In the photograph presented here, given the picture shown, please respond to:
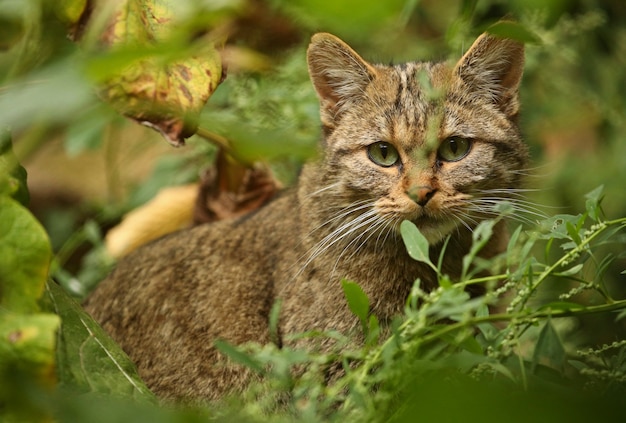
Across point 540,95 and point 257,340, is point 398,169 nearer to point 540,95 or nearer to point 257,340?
point 257,340

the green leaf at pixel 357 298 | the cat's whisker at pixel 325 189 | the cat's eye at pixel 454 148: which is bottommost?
the cat's whisker at pixel 325 189

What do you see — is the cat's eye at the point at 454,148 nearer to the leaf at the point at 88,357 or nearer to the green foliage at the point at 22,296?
the leaf at the point at 88,357

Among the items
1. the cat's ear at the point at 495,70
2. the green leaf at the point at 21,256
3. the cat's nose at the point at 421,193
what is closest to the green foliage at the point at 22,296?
the green leaf at the point at 21,256

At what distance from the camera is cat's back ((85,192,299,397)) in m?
3.13

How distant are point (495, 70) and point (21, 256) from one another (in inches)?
81.4

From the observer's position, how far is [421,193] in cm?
279

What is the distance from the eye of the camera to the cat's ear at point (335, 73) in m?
3.14

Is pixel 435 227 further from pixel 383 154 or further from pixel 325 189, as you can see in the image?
pixel 325 189

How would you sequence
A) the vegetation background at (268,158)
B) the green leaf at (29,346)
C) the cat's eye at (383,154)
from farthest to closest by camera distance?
the cat's eye at (383,154) < the green leaf at (29,346) < the vegetation background at (268,158)

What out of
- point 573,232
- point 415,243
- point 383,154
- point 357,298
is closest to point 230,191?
point 383,154

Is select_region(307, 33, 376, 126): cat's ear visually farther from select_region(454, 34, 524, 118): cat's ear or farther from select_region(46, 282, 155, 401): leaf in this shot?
select_region(46, 282, 155, 401): leaf

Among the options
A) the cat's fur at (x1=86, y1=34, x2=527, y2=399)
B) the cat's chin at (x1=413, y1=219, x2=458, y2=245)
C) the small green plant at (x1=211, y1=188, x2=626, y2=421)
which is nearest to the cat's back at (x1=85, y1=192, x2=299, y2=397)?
the cat's fur at (x1=86, y1=34, x2=527, y2=399)

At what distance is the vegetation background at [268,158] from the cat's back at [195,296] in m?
0.32

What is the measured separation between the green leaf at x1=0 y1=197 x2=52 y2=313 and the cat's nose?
1.40m
